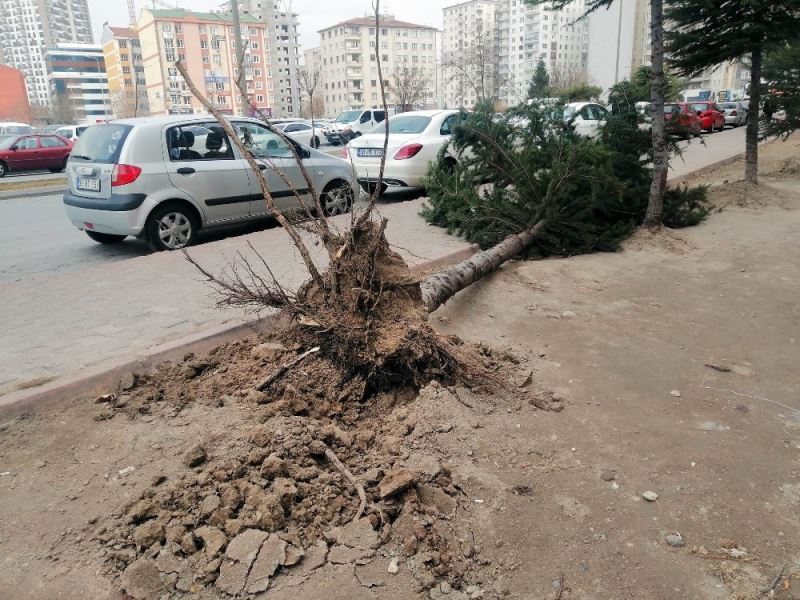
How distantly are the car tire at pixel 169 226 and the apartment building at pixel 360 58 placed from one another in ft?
315

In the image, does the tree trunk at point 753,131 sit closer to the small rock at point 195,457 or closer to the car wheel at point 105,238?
the car wheel at point 105,238

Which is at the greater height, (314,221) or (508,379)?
(314,221)

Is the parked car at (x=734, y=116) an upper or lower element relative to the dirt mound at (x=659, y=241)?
upper

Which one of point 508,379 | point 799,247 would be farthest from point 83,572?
point 799,247

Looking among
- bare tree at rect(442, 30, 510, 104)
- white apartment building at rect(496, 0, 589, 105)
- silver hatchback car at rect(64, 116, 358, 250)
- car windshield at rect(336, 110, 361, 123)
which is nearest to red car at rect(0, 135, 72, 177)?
car windshield at rect(336, 110, 361, 123)

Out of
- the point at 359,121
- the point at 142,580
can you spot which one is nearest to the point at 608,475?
the point at 142,580

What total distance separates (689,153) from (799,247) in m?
12.8

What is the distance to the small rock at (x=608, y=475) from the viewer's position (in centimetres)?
308

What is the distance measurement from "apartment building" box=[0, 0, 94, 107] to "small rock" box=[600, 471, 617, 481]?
15205 cm

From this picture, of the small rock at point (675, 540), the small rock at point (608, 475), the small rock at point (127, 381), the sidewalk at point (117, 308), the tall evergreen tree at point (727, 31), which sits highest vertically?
the tall evergreen tree at point (727, 31)

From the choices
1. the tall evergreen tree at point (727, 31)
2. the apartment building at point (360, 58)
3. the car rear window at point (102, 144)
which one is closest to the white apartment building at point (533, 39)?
the apartment building at point (360, 58)

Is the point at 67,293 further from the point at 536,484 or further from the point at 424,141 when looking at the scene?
the point at 424,141

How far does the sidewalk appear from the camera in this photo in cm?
439

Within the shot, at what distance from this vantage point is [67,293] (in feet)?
19.5
